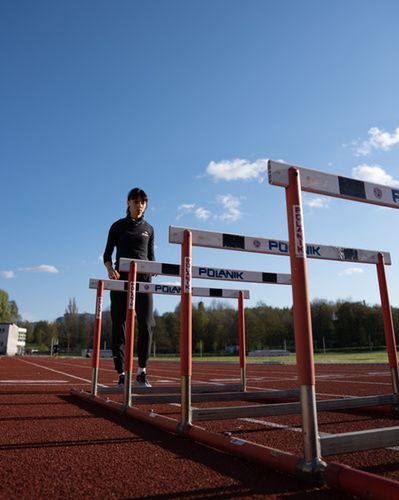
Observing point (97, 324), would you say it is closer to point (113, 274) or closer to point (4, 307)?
point (113, 274)

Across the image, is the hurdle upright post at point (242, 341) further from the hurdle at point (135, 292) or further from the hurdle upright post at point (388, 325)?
the hurdle upright post at point (388, 325)

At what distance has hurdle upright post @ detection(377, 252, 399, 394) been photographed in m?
3.73

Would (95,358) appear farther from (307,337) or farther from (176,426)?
(307,337)

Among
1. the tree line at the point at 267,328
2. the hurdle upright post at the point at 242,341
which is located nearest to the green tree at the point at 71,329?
the tree line at the point at 267,328

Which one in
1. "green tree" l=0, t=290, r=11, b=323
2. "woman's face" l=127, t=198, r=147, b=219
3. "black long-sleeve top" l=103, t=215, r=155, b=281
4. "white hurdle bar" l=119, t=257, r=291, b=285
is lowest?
"white hurdle bar" l=119, t=257, r=291, b=285

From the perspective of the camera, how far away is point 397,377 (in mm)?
3709

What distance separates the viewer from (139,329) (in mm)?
5156

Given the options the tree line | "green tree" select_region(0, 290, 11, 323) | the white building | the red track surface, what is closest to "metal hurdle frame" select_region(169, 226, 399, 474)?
the red track surface

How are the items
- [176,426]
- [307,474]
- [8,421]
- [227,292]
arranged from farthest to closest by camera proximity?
[227,292], [8,421], [176,426], [307,474]

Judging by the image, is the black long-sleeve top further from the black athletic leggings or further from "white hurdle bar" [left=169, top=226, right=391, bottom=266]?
"white hurdle bar" [left=169, top=226, right=391, bottom=266]

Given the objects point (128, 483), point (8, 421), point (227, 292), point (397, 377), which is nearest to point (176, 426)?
point (128, 483)

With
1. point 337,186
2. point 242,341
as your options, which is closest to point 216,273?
point 242,341

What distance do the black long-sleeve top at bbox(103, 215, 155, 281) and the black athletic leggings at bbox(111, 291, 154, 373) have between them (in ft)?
1.16

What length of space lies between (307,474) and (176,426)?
1.19 metres
